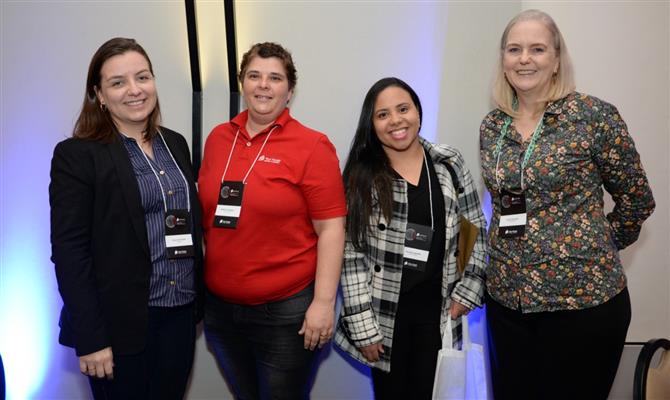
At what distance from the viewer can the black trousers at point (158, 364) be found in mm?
1683

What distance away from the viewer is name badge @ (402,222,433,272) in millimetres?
1886

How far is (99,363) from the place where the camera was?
1.60 m

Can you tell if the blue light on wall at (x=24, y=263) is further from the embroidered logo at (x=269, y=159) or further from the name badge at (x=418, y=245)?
the name badge at (x=418, y=245)

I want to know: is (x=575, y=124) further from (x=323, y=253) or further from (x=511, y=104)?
(x=323, y=253)

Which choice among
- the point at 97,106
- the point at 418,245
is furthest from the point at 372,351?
the point at 97,106

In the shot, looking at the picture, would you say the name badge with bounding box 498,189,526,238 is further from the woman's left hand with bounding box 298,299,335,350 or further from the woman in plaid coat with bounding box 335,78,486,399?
the woman's left hand with bounding box 298,299,335,350

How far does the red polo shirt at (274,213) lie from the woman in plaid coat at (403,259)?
0.48 feet

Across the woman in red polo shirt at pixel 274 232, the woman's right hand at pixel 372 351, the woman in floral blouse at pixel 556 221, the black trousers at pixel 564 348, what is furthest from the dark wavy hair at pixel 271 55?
the black trousers at pixel 564 348

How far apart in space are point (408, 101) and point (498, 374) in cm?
105

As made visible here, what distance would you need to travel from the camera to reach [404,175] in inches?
77.5

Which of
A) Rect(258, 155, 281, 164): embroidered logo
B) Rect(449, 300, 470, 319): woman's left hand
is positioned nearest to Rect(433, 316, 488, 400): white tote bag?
Rect(449, 300, 470, 319): woman's left hand

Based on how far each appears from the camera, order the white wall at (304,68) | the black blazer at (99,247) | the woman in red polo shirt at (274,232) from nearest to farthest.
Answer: the black blazer at (99,247) < the woman in red polo shirt at (274,232) < the white wall at (304,68)

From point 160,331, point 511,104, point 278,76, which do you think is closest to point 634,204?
point 511,104

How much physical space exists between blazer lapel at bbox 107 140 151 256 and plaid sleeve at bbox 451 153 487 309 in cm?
109
